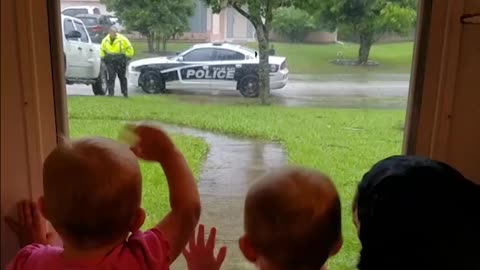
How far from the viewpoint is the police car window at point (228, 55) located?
125cm

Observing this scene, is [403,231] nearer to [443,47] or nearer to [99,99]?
[443,47]

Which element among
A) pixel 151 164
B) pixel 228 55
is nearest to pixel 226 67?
Result: pixel 228 55

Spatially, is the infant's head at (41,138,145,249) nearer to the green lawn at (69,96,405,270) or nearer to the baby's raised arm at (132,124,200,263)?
the baby's raised arm at (132,124,200,263)

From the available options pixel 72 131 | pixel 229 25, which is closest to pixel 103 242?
pixel 72 131

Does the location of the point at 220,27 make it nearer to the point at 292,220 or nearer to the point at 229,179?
the point at 229,179

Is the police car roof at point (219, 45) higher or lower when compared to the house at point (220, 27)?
lower

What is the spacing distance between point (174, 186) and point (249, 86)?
28cm

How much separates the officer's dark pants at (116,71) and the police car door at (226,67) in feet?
0.58

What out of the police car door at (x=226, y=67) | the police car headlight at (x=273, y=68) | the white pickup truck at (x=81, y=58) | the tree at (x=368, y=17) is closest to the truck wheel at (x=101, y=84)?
the white pickup truck at (x=81, y=58)

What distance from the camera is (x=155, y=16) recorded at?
125cm

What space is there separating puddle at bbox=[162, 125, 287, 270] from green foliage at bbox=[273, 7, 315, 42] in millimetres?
230

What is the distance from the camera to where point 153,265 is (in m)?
1.03

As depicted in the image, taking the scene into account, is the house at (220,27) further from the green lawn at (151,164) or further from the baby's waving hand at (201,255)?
the baby's waving hand at (201,255)

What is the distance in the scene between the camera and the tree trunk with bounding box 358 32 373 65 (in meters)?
1.23
